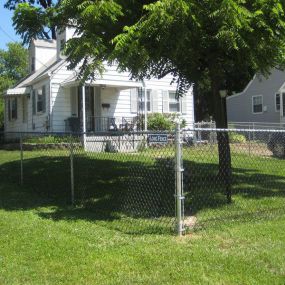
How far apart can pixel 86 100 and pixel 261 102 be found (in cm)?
1298

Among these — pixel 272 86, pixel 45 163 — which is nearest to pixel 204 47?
pixel 45 163

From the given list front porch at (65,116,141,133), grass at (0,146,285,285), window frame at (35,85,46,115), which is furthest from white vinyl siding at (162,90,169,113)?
grass at (0,146,285,285)

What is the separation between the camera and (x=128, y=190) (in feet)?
32.9

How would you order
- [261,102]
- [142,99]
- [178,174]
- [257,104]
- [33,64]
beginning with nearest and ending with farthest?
[178,174] < [142,99] < [33,64] < [261,102] < [257,104]

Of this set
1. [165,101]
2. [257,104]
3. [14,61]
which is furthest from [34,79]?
[14,61]

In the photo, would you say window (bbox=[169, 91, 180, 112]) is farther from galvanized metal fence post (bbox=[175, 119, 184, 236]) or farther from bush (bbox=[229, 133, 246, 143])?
galvanized metal fence post (bbox=[175, 119, 184, 236])

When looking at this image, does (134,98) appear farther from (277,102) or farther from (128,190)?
(128,190)

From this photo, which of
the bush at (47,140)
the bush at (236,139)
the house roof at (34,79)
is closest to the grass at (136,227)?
the bush at (47,140)

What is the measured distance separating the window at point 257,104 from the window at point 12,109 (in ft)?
47.0

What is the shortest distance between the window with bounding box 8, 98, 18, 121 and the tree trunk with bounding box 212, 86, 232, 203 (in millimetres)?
18546

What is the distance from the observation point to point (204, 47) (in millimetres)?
9242

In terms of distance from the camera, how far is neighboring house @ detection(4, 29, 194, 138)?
2217cm

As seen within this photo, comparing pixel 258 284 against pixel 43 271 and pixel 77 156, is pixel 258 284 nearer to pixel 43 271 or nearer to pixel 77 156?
pixel 43 271

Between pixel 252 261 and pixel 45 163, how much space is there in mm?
9177
